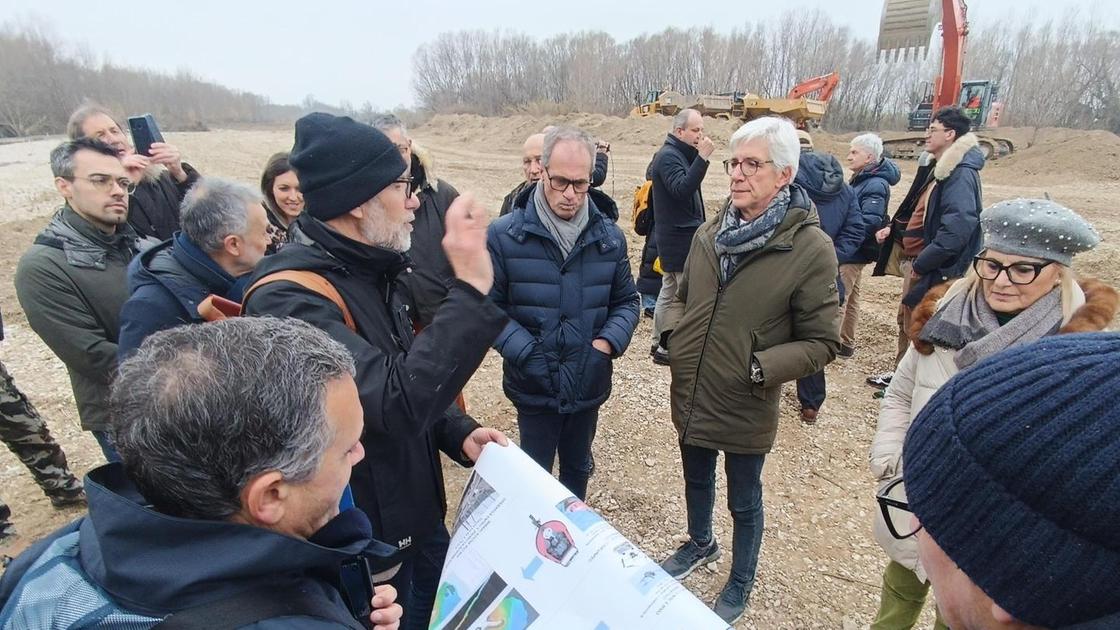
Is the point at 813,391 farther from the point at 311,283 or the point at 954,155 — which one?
the point at 311,283

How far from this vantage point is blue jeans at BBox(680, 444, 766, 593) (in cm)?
259

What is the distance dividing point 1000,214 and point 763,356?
0.99m

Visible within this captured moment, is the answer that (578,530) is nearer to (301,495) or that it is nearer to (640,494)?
(301,495)

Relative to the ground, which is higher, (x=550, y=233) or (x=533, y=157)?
(x=533, y=157)

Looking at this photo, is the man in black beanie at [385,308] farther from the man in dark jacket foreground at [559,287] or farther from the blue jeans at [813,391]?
the blue jeans at [813,391]

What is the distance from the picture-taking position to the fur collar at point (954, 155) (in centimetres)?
412

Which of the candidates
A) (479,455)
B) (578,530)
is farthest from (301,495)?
(479,455)

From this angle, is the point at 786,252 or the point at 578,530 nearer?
the point at 578,530

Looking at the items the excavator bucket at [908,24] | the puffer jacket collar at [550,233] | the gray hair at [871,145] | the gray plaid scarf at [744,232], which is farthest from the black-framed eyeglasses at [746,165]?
the excavator bucket at [908,24]

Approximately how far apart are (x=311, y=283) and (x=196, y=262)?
43.3 inches

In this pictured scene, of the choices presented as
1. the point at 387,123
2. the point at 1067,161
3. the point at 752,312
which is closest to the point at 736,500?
the point at 752,312

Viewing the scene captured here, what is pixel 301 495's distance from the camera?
1036mm

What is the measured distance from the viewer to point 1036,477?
0.61 metres

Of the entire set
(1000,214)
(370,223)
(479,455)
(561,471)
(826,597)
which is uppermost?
(370,223)
